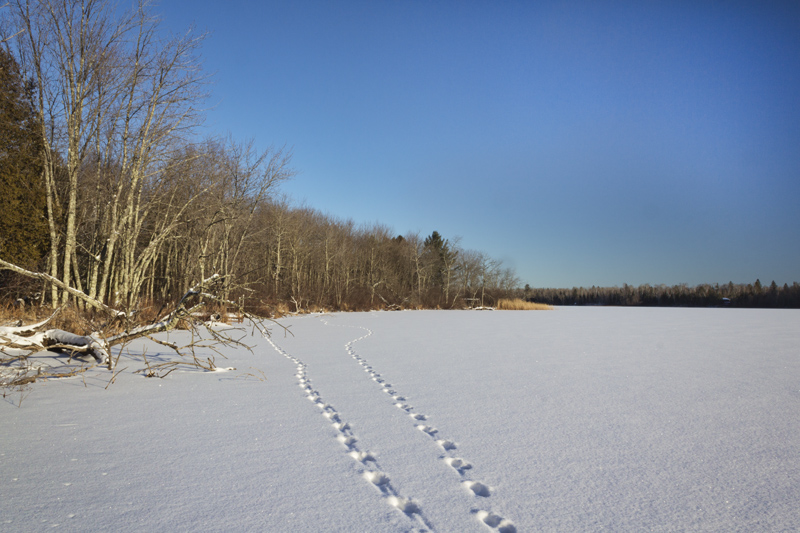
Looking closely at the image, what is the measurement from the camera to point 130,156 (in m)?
9.36

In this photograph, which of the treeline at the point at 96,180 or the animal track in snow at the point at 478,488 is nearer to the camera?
the animal track in snow at the point at 478,488

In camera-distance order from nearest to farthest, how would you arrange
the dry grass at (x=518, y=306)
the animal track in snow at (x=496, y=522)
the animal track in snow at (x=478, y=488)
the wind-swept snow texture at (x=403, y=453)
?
the animal track in snow at (x=496, y=522)
the wind-swept snow texture at (x=403, y=453)
the animal track in snow at (x=478, y=488)
the dry grass at (x=518, y=306)

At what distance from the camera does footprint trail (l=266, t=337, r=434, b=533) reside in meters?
1.94

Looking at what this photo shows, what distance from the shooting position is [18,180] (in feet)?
34.7

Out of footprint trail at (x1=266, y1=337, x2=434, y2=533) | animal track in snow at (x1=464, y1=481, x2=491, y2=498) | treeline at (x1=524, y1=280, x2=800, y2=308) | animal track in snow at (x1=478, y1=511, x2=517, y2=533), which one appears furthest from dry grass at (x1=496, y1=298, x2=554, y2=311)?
animal track in snow at (x1=478, y1=511, x2=517, y2=533)

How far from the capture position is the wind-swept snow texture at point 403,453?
6.31ft

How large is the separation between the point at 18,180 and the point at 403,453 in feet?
41.4

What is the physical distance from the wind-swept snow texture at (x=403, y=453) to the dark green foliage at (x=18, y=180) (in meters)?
8.39

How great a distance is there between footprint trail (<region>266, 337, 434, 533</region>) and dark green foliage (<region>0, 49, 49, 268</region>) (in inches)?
407

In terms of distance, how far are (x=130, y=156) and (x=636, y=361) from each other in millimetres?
10412

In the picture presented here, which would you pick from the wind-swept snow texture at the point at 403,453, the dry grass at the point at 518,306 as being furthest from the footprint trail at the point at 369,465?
the dry grass at the point at 518,306

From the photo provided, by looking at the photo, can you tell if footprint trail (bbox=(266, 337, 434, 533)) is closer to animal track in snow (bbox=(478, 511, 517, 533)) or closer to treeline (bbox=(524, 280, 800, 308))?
animal track in snow (bbox=(478, 511, 517, 533))

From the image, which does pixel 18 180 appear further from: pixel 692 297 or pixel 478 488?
pixel 692 297

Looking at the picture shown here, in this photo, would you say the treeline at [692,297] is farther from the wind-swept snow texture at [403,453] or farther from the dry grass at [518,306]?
the wind-swept snow texture at [403,453]
